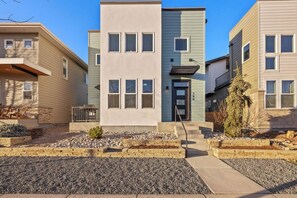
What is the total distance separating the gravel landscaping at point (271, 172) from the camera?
176 inches

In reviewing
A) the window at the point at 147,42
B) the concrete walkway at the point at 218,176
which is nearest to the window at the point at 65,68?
the window at the point at 147,42

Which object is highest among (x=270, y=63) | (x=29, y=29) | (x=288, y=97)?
(x=29, y=29)

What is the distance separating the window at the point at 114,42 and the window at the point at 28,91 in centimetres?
606

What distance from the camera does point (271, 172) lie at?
215 inches

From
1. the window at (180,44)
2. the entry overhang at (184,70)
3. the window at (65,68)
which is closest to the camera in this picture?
the entry overhang at (184,70)

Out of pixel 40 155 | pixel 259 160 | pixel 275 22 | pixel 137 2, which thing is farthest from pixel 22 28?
pixel 275 22

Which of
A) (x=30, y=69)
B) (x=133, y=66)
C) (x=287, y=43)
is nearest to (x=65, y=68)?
(x=30, y=69)

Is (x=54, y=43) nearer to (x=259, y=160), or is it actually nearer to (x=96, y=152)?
(x=96, y=152)

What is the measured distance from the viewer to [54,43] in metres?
14.8

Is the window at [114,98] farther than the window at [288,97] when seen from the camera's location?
No

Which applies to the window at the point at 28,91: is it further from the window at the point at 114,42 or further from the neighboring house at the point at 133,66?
the window at the point at 114,42

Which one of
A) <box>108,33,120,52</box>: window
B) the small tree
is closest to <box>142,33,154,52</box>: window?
<box>108,33,120,52</box>: window

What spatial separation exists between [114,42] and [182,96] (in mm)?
5165

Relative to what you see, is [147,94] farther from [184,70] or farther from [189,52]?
[189,52]
